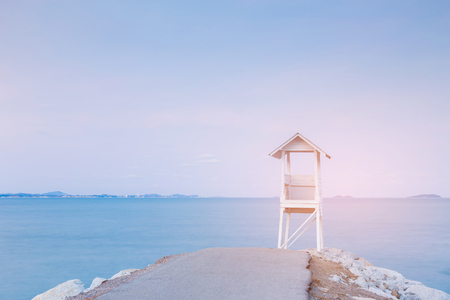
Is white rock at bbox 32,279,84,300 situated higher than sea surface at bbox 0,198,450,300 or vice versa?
white rock at bbox 32,279,84,300

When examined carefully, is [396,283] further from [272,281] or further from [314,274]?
[272,281]

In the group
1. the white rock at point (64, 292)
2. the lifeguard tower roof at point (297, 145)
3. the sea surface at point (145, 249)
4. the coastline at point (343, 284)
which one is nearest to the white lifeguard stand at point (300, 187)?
the lifeguard tower roof at point (297, 145)

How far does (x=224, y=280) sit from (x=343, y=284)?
3.08 meters

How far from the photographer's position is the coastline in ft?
25.9

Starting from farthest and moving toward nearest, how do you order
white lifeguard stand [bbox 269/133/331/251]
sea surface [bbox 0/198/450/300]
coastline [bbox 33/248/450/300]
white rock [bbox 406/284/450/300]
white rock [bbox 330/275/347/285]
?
sea surface [bbox 0/198/450/300] < white lifeguard stand [bbox 269/133/331/251] < white rock [bbox 406/284/450/300] < white rock [bbox 330/275/347/285] < coastline [bbox 33/248/450/300]

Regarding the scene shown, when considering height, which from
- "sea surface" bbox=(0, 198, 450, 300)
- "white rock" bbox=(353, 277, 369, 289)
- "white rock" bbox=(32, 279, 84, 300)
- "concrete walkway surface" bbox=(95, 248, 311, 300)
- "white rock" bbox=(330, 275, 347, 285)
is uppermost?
"concrete walkway surface" bbox=(95, 248, 311, 300)

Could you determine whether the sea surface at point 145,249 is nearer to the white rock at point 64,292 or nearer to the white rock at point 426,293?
the white rock at point 64,292

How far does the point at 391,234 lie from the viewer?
43219 millimetres

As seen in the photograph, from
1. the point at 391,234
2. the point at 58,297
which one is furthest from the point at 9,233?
the point at 391,234

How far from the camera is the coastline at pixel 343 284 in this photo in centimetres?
790

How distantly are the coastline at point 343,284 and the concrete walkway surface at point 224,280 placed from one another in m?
0.37

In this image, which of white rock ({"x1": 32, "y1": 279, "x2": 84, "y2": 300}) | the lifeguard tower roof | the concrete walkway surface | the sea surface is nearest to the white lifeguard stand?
the lifeguard tower roof

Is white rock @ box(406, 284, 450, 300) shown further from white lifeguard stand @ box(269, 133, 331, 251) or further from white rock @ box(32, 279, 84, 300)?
white rock @ box(32, 279, 84, 300)

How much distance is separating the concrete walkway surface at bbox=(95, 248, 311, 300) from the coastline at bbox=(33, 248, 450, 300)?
373 mm
